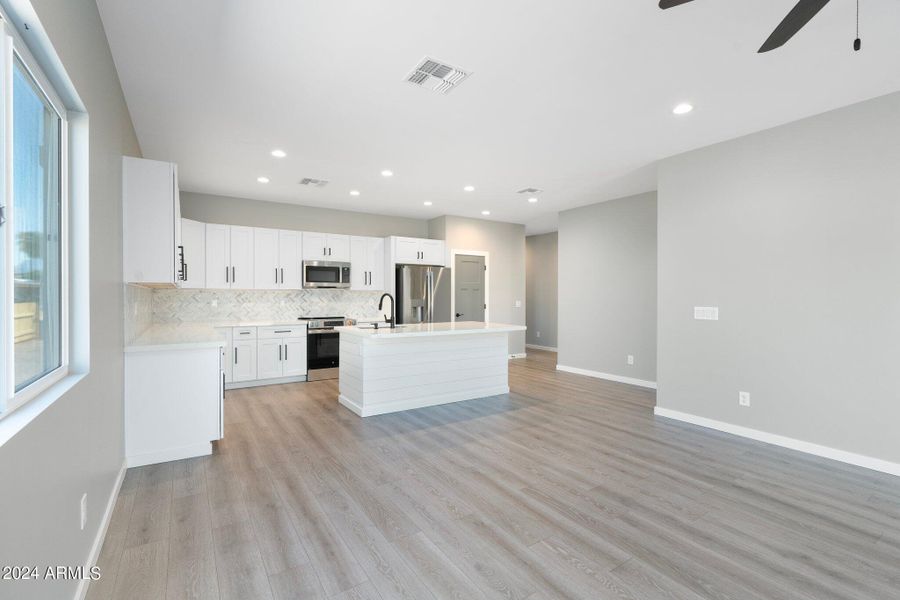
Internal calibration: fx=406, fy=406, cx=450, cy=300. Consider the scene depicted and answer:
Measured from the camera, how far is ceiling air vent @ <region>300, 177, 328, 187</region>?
525 centimetres

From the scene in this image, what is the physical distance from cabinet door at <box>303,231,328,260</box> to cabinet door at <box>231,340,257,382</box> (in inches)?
62.0

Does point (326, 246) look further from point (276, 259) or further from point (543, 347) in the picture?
point (543, 347)

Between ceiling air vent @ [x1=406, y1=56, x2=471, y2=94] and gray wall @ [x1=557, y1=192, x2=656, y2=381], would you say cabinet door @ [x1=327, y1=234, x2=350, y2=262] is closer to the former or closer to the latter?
gray wall @ [x1=557, y1=192, x2=656, y2=381]

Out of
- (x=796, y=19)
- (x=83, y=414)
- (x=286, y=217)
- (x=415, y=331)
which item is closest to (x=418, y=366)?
(x=415, y=331)

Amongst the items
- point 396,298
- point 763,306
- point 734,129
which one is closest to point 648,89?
point 734,129

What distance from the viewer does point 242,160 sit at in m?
4.48

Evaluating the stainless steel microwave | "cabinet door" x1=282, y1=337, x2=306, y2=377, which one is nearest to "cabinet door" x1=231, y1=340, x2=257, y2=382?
"cabinet door" x1=282, y1=337, x2=306, y2=377

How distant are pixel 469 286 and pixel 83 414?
6254 mm

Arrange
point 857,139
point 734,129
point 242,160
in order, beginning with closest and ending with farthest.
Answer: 1. point 857,139
2. point 734,129
3. point 242,160

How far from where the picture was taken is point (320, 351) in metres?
6.18

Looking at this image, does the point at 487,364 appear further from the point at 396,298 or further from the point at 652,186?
the point at 652,186

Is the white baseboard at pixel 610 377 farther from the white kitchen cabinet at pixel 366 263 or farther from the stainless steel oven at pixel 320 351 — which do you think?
the stainless steel oven at pixel 320 351

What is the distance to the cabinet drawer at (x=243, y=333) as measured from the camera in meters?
5.58

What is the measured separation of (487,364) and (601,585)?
3.45 m
